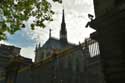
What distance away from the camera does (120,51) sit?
591cm

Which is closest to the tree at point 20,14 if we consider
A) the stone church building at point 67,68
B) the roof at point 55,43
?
the stone church building at point 67,68

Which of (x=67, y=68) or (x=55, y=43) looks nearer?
(x=67, y=68)

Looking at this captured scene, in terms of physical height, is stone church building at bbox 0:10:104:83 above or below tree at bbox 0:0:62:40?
below

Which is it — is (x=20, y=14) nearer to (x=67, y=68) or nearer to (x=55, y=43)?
(x=67, y=68)

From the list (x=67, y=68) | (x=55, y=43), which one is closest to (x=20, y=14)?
(x=67, y=68)

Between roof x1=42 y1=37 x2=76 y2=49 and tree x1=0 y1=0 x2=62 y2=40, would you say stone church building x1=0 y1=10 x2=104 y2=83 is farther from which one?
roof x1=42 y1=37 x2=76 y2=49

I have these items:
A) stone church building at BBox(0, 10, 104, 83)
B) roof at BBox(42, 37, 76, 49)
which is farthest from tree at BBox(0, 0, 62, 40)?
roof at BBox(42, 37, 76, 49)

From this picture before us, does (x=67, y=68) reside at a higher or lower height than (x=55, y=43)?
lower

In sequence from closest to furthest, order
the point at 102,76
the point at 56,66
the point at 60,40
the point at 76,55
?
1. the point at 102,76
2. the point at 76,55
3. the point at 56,66
4. the point at 60,40

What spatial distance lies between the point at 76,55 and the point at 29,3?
12.9 feet

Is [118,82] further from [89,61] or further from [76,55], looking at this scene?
[76,55]

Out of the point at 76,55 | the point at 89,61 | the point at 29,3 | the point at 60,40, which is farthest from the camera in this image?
the point at 60,40

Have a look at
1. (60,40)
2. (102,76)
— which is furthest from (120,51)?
(60,40)

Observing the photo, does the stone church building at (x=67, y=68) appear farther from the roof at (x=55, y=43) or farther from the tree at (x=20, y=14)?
the roof at (x=55, y=43)
